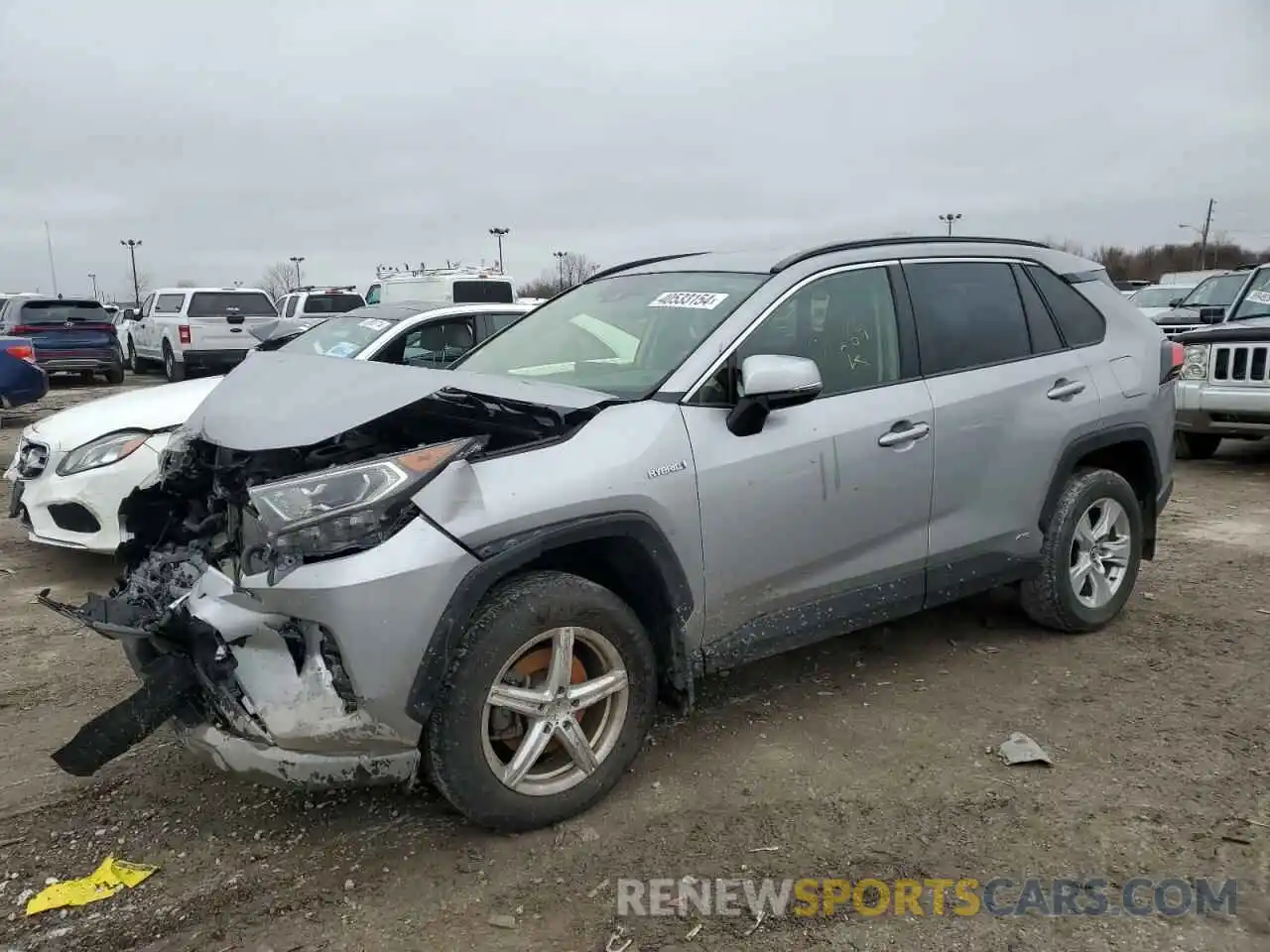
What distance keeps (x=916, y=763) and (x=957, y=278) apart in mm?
2045

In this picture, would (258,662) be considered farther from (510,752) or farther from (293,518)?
(510,752)

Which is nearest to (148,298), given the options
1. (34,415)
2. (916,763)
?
(34,415)

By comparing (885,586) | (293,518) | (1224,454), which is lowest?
(1224,454)

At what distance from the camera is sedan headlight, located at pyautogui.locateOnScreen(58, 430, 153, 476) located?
536cm

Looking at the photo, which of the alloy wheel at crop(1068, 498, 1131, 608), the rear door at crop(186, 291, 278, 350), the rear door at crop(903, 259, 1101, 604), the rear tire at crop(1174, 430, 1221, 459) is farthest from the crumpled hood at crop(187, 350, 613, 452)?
the rear door at crop(186, 291, 278, 350)

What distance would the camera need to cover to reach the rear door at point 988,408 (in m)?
3.88

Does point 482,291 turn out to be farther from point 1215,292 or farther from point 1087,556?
point 1087,556

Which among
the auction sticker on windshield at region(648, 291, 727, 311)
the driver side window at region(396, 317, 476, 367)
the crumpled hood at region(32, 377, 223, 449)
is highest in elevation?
the auction sticker on windshield at region(648, 291, 727, 311)

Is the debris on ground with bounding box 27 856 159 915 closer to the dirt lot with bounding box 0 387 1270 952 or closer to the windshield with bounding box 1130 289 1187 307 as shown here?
the dirt lot with bounding box 0 387 1270 952

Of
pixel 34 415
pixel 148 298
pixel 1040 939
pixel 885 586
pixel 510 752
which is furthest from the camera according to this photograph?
pixel 148 298

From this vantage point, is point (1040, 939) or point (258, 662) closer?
point (1040, 939)

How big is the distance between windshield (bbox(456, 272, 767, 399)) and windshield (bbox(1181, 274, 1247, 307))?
11.8 meters

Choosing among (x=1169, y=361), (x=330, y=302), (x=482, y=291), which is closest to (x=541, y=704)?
(x=1169, y=361)

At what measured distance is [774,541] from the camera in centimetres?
333
